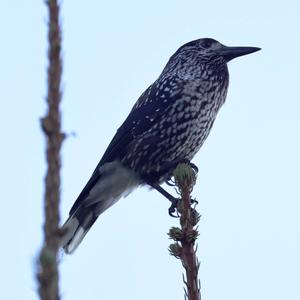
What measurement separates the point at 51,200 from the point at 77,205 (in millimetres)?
3670

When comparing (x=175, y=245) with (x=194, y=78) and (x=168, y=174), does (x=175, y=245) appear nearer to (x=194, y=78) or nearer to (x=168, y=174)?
(x=168, y=174)

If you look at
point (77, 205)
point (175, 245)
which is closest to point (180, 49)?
point (77, 205)

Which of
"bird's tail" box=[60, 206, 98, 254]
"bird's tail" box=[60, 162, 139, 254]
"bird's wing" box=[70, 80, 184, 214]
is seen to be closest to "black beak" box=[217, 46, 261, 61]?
"bird's wing" box=[70, 80, 184, 214]

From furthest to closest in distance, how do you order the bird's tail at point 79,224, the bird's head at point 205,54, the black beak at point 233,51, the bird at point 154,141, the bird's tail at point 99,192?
the bird's head at point 205,54, the black beak at point 233,51, the bird's tail at point 99,192, the bird at point 154,141, the bird's tail at point 79,224

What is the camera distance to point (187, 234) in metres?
2.17

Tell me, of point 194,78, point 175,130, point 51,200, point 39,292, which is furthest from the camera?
point 194,78

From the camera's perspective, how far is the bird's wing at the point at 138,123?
4898 mm

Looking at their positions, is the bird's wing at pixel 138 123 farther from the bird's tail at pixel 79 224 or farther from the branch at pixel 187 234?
the branch at pixel 187 234

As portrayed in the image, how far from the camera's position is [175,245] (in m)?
2.13

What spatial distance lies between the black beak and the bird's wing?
61cm

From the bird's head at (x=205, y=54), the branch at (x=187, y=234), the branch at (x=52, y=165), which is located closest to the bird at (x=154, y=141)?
the bird's head at (x=205, y=54)

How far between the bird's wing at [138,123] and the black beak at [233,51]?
0.61 meters

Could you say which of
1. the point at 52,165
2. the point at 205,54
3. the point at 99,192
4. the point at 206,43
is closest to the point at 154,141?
the point at 99,192

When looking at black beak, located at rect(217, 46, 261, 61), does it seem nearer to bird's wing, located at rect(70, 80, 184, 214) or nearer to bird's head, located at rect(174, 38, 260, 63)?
bird's head, located at rect(174, 38, 260, 63)
